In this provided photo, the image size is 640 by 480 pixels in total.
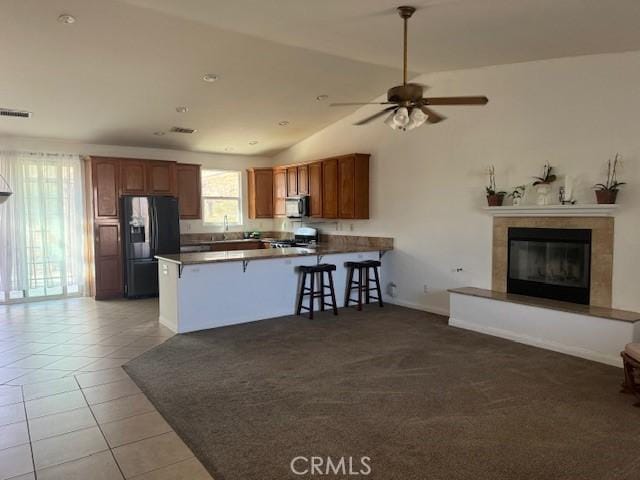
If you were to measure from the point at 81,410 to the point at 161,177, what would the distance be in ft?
16.3

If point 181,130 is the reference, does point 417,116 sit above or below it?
below

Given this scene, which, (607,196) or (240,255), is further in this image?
(240,255)

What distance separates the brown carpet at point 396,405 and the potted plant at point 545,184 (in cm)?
158

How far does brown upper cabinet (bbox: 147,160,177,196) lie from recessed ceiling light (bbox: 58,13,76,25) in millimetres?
3726

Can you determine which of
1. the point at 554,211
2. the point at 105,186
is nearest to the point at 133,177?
the point at 105,186

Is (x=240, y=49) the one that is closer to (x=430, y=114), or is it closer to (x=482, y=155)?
(x=430, y=114)

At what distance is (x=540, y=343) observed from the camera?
4.49 m

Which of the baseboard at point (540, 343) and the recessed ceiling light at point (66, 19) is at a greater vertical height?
the recessed ceiling light at point (66, 19)

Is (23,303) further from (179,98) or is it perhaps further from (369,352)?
(369,352)

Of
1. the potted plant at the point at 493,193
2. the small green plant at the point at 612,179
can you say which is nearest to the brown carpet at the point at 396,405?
the potted plant at the point at 493,193

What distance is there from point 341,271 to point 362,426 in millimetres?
3631

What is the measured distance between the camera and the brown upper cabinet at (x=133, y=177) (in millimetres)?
7035

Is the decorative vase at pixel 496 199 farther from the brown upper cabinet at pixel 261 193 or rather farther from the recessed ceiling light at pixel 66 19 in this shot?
the brown upper cabinet at pixel 261 193

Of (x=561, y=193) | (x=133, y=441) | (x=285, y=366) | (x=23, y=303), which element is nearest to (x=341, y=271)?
(x=285, y=366)
